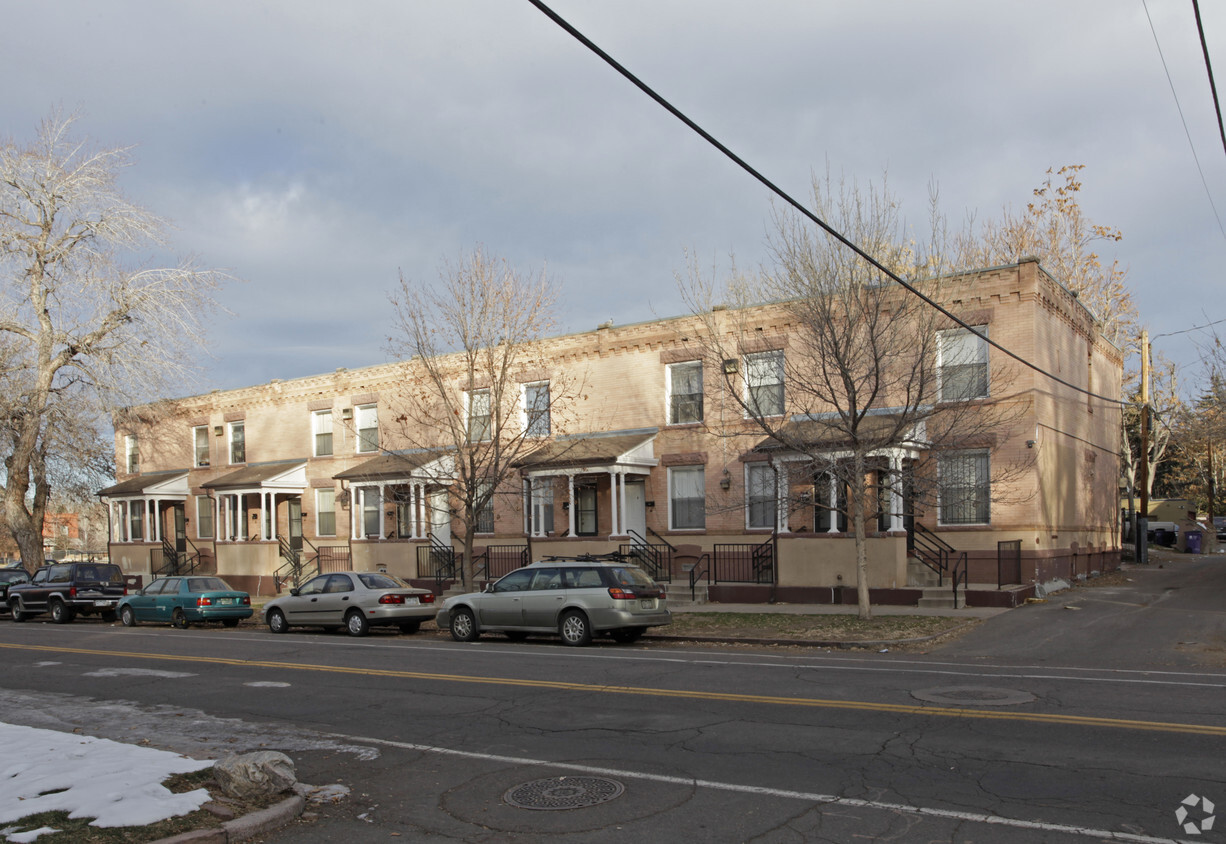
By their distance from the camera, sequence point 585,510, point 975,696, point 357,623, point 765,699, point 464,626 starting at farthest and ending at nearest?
point 585,510, point 357,623, point 464,626, point 765,699, point 975,696

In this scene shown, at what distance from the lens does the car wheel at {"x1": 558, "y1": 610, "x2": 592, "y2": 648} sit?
57.7ft

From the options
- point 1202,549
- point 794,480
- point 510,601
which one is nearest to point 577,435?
point 794,480

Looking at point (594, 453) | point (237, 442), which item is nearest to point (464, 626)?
point (594, 453)

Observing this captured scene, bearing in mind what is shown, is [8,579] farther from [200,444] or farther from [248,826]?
[248,826]

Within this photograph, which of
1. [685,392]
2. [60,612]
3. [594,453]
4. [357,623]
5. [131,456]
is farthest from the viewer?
[131,456]

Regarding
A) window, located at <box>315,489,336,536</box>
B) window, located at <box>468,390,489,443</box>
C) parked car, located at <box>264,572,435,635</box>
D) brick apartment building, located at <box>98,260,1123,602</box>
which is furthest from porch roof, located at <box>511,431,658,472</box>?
window, located at <box>315,489,336,536</box>

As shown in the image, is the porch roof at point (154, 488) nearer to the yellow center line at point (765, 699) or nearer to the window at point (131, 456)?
the window at point (131, 456)

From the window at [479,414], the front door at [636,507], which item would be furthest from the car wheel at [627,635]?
the front door at [636,507]

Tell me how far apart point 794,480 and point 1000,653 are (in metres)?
7.19

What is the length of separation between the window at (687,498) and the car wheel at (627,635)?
8.87 metres

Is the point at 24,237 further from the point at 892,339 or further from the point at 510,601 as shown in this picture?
the point at 892,339

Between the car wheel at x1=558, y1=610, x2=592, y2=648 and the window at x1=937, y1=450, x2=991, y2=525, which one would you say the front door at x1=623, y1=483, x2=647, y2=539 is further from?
the car wheel at x1=558, y1=610, x2=592, y2=648

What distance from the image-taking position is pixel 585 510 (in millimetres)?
29328

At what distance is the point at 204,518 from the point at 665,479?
22.0 meters
